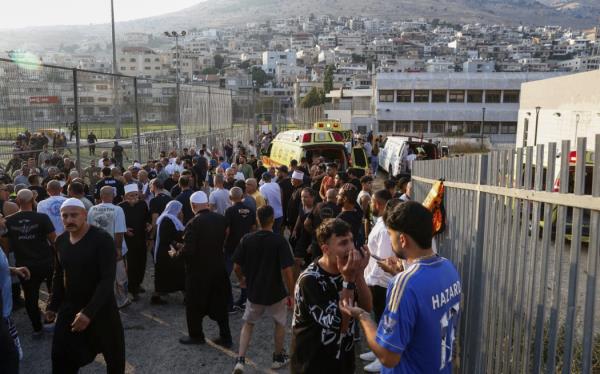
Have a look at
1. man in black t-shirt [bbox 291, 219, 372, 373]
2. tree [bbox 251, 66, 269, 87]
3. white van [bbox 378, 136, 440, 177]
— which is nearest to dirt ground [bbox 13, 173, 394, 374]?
man in black t-shirt [bbox 291, 219, 372, 373]

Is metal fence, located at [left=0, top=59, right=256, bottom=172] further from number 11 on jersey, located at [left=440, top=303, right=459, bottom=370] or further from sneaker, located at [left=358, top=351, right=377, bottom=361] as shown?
number 11 on jersey, located at [left=440, top=303, right=459, bottom=370]

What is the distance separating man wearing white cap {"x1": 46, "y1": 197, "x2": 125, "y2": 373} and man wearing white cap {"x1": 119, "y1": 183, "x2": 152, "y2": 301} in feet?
10.6

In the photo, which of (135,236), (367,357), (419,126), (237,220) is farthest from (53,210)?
(419,126)

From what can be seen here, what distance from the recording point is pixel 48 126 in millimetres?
12227

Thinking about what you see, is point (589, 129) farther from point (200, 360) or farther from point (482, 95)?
point (482, 95)

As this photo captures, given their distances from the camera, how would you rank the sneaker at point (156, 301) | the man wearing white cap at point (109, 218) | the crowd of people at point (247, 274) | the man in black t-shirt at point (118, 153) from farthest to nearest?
the man in black t-shirt at point (118, 153), the sneaker at point (156, 301), the man wearing white cap at point (109, 218), the crowd of people at point (247, 274)

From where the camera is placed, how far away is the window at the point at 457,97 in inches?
2264

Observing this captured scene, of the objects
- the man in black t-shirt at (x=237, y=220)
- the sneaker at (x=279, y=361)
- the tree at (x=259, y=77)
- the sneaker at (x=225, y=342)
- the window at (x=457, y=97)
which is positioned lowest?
the sneaker at (x=225, y=342)

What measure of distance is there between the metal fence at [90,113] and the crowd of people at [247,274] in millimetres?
2107

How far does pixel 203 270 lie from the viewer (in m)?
5.97

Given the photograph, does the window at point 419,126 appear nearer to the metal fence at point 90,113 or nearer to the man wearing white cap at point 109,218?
the metal fence at point 90,113

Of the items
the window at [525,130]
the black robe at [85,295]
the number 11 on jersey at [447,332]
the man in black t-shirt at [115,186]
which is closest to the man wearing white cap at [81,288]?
the black robe at [85,295]

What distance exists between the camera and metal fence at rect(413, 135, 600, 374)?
2584mm

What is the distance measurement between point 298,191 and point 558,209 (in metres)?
6.46
